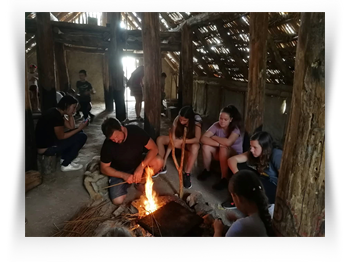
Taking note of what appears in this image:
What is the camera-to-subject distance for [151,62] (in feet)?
13.0

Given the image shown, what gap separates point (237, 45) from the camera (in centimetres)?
595

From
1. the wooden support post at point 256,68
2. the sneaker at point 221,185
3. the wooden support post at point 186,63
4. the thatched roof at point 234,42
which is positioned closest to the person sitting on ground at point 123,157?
the sneaker at point 221,185

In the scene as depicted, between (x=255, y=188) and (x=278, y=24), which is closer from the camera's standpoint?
(x=255, y=188)

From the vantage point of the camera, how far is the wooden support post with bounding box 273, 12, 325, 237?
132 centimetres

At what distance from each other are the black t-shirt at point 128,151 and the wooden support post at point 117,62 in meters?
4.36

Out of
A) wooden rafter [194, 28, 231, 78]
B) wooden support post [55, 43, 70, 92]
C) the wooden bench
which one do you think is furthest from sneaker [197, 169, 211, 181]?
wooden support post [55, 43, 70, 92]

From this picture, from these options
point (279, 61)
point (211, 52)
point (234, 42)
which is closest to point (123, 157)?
point (279, 61)

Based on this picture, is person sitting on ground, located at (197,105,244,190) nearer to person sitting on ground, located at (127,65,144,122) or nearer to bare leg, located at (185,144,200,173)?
bare leg, located at (185,144,200,173)

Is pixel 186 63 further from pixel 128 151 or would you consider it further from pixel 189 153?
pixel 128 151

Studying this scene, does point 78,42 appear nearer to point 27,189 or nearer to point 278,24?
point 27,189

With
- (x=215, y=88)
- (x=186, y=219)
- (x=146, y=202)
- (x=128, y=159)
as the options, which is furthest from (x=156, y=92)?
(x=215, y=88)

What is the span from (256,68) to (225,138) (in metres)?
1.28

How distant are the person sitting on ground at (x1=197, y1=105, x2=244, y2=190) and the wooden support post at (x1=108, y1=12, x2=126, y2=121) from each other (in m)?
4.45
